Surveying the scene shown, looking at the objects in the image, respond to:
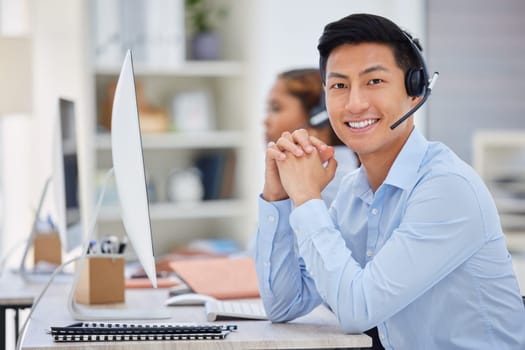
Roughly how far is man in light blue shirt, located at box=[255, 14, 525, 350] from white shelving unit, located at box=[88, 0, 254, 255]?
2.72 metres

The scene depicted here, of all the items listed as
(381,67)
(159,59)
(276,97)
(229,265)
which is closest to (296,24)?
(159,59)

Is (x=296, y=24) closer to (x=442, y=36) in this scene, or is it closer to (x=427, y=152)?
(x=442, y=36)

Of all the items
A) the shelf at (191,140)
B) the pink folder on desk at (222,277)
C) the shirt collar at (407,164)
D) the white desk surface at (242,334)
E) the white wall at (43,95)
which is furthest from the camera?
the shelf at (191,140)

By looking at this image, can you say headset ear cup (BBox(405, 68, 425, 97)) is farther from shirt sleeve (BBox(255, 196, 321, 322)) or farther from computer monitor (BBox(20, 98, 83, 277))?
computer monitor (BBox(20, 98, 83, 277))

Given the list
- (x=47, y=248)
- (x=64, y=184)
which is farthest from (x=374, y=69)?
(x=47, y=248)

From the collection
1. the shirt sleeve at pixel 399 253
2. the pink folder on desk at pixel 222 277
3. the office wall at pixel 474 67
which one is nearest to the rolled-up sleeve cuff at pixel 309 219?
the shirt sleeve at pixel 399 253

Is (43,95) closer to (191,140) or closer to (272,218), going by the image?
(191,140)

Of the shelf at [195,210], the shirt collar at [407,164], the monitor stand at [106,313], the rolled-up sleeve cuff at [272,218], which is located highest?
the shirt collar at [407,164]

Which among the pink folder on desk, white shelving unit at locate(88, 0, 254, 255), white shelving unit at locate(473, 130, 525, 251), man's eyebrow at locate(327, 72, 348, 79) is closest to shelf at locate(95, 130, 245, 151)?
white shelving unit at locate(88, 0, 254, 255)

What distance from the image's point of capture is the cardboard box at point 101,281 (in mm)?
2037

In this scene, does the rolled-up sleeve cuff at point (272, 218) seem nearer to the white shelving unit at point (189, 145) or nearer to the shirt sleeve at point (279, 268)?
the shirt sleeve at point (279, 268)

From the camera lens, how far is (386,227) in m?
1.78

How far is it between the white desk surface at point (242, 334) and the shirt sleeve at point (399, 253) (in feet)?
0.17

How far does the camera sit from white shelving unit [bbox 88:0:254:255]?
15.1 feet
